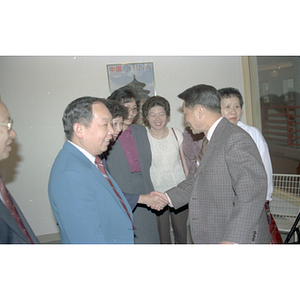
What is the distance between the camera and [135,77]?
6.76 ft

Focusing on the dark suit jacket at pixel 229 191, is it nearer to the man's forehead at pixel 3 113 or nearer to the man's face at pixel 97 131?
the man's face at pixel 97 131

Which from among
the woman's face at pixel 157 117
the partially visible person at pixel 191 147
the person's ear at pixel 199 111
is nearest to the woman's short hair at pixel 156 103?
the woman's face at pixel 157 117

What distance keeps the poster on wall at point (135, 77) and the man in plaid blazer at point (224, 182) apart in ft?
1.01

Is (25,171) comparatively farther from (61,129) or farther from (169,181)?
(169,181)

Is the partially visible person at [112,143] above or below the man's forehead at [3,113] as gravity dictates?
below

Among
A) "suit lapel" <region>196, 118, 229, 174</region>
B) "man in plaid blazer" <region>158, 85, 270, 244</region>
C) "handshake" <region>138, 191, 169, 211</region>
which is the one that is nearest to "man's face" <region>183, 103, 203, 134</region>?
"man in plaid blazer" <region>158, 85, 270, 244</region>

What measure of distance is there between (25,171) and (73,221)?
66cm

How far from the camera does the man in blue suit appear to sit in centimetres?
148

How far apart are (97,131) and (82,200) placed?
42cm

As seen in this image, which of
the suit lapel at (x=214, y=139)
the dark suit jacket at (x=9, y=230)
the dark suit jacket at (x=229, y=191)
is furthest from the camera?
the suit lapel at (x=214, y=139)

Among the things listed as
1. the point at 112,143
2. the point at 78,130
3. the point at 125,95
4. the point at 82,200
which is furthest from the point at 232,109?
the point at 82,200

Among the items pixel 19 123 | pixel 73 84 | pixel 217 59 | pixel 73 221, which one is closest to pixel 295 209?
pixel 217 59

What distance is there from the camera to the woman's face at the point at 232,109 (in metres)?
2.20

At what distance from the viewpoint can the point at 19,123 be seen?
1.85 meters
